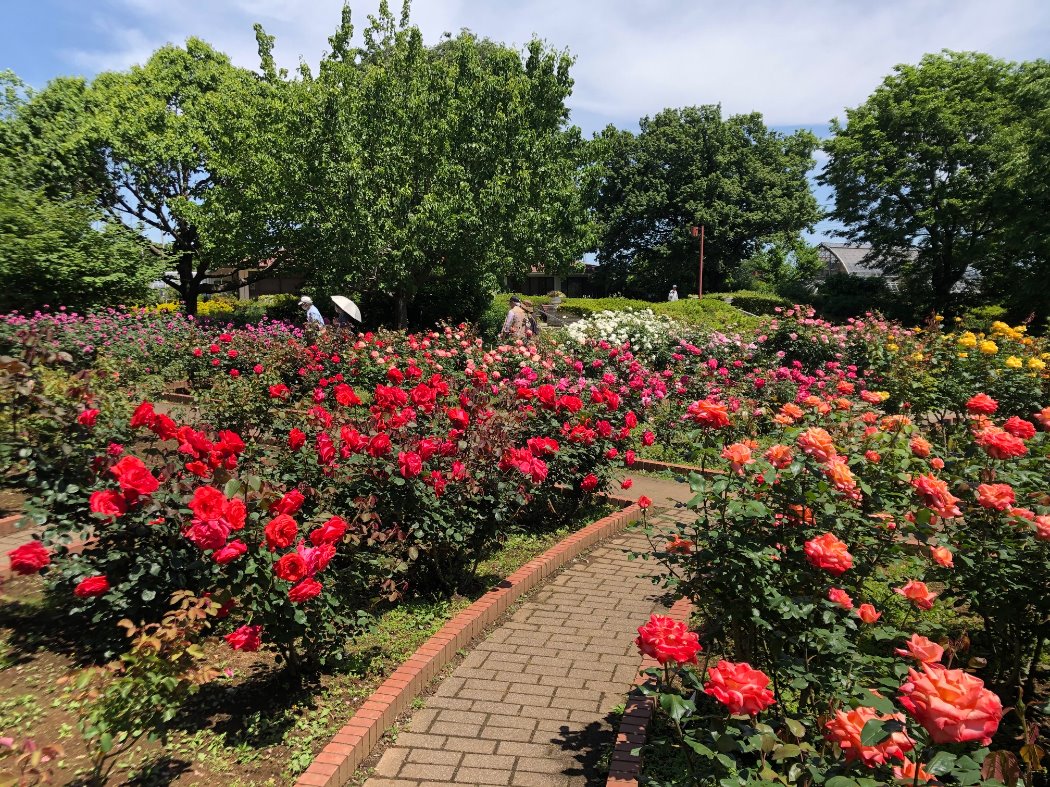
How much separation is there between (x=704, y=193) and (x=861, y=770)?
44.2m

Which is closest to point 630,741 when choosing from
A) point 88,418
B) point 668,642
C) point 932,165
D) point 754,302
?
point 668,642

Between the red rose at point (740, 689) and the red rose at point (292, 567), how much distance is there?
5.28ft

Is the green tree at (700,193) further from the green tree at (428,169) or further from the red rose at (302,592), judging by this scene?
the red rose at (302,592)

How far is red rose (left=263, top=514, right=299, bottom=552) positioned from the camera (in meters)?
2.67

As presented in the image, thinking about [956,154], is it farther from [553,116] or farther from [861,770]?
[861,770]

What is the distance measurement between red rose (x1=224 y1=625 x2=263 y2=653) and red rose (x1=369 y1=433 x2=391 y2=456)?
3.80 feet

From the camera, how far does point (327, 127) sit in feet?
51.3

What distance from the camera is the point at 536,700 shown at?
3510mm

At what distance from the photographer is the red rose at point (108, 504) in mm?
2926

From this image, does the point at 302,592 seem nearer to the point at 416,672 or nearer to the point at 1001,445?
the point at 416,672

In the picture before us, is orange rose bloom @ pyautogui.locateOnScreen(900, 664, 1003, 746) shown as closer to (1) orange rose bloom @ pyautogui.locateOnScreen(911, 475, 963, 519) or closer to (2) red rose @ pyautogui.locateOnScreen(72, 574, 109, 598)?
(1) orange rose bloom @ pyautogui.locateOnScreen(911, 475, 963, 519)

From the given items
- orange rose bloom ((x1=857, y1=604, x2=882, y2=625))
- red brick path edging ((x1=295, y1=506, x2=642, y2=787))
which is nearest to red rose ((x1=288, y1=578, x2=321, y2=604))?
red brick path edging ((x1=295, y1=506, x2=642, y2=787))

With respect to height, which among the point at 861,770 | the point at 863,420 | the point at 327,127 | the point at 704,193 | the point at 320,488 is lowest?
the point at 861,770

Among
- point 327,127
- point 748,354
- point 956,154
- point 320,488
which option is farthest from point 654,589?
point 956,154
